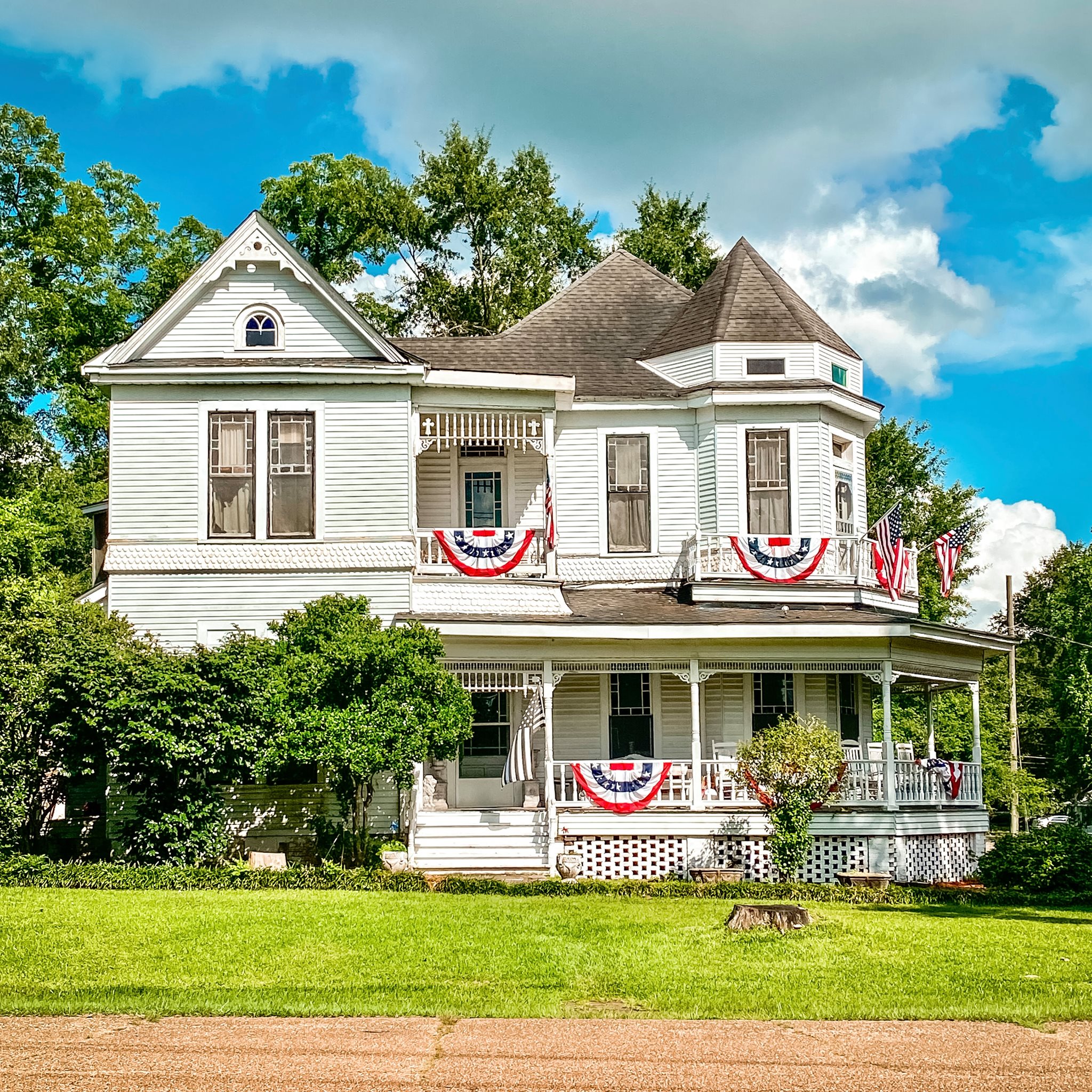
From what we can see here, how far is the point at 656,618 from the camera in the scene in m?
24.1

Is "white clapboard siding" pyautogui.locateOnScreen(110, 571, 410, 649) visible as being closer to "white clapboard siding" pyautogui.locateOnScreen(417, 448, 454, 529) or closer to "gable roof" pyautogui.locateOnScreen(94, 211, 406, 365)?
"white clapboard siding" pyautogui.locateOnScreen(417, 448, 454, 529)

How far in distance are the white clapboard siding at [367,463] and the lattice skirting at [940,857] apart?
32.1ft

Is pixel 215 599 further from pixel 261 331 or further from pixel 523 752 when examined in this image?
pixel 523 752

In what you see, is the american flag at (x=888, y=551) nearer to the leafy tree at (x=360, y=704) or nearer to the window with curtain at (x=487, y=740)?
the window with curtain at (x=487, y=740)

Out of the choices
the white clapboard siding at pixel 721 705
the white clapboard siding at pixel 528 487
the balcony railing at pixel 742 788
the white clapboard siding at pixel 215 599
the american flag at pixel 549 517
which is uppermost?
the white clapboard siding at pixel 528 487

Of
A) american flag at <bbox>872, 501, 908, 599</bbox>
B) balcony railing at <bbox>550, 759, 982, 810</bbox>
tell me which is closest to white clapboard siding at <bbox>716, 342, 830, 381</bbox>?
american flag at <bbox>872, 501, 908, 599</bbox>

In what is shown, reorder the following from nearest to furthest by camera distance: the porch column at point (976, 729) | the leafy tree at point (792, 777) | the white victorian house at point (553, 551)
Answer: the leafy tree at point (792, 777), the white victorian house at point (553, 551), the porch column at point (976, 729)


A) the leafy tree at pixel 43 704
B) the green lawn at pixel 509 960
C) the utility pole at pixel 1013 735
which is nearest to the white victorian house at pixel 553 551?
the leafy tree at pixel 43 704

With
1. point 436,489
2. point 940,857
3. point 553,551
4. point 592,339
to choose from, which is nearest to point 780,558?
point 553,551

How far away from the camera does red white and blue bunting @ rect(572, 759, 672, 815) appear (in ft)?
77.4

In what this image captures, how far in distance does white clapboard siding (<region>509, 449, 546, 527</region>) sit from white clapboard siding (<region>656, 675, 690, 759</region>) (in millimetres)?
3699

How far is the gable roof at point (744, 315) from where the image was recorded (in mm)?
27391

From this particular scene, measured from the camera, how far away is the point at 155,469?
81.0ft

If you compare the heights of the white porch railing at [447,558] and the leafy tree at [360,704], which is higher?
the white porch railing at [447,558]
